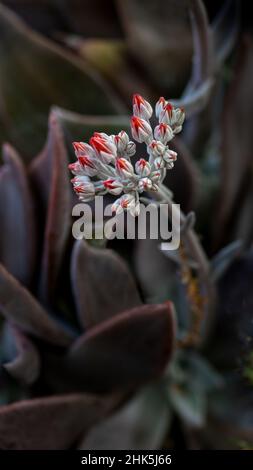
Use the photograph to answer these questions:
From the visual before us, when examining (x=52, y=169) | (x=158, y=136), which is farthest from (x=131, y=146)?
(x=52, y=169)

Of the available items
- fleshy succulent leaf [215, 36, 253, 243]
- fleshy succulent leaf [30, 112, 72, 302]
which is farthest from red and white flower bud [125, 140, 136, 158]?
fleshy succulent leaf [215, 36, 253, 243]

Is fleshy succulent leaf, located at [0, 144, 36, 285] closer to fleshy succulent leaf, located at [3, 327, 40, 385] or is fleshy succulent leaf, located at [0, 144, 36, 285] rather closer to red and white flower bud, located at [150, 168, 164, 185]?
fleshy succulent leaf, located at [3, 327, 40, 385]

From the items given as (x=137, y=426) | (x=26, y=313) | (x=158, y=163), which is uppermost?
(x=158, y=163)

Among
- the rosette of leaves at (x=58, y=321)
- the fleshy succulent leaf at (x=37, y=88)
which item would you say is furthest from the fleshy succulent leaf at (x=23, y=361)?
the fleshy succulent leaf at (x=37, y=88)

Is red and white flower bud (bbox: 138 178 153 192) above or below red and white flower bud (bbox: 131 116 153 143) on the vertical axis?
below

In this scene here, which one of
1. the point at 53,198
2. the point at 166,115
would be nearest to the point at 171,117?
the point at 166,115

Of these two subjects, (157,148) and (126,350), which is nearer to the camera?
(157,148)

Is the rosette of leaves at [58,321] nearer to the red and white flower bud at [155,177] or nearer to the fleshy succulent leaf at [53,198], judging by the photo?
the fleshy succulent leaf at [53,198]

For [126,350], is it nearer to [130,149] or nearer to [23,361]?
[23,361]
